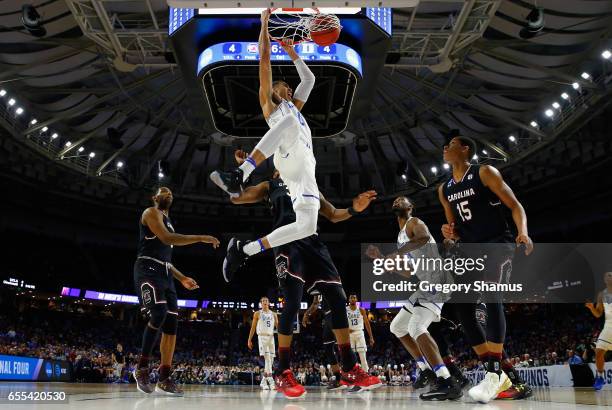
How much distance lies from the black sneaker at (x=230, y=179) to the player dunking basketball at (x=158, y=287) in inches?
76.4

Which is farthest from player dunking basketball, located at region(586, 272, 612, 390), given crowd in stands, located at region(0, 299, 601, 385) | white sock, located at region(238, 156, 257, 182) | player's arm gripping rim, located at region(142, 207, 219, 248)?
white sock, located at region(238, 156, 257, 182)

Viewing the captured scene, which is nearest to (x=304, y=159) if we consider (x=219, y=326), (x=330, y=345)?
(x=330, y=345)

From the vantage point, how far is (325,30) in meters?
5.72

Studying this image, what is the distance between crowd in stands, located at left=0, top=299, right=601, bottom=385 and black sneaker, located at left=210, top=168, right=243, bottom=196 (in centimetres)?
1379

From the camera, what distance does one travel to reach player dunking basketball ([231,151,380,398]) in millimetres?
5293

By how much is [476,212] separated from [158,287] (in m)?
3.60

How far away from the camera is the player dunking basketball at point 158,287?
619 cm

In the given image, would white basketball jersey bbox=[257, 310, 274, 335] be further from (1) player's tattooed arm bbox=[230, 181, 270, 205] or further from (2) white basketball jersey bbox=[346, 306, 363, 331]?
(1) player's tattooed arm bbox=[230, 181, 270, 205]

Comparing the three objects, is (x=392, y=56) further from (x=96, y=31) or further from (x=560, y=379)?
(x=560, y=379)

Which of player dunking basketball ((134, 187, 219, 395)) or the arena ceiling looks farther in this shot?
the arena ceiling

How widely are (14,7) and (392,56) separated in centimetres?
1078

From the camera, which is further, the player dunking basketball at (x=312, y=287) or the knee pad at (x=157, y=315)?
the knee pad at (x=157, y=315)

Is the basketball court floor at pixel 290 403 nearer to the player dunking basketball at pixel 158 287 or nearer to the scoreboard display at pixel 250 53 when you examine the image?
the player dunking basketball at pixel 158 287

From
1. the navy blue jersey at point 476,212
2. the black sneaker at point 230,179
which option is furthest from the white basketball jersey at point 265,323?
the black sneaker at point 230,179
